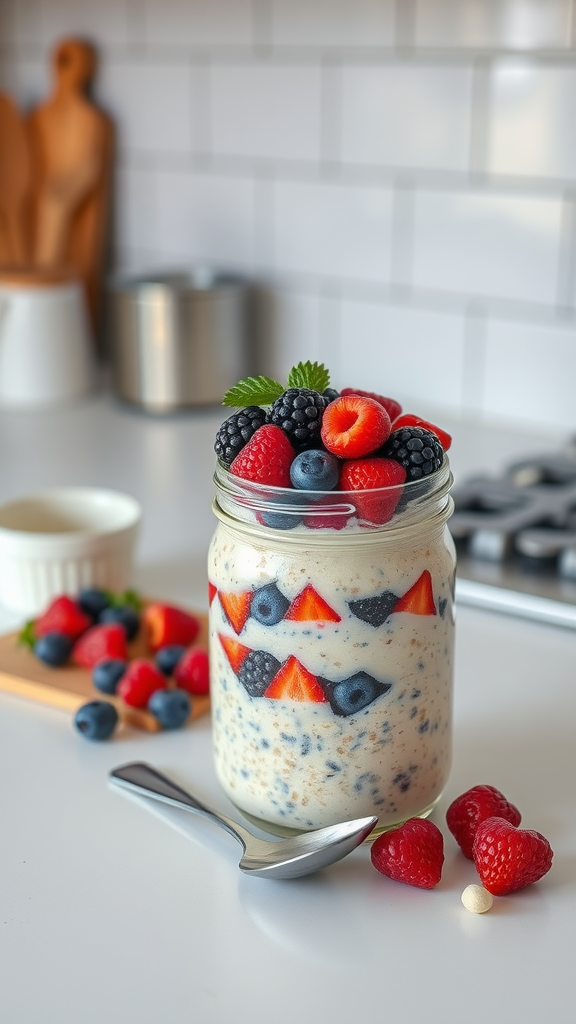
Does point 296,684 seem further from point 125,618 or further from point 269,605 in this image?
point 125,618

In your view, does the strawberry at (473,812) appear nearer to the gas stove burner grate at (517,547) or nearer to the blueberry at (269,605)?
the blueberry at (269,605)

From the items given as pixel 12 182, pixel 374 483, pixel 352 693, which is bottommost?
pixel 352 693

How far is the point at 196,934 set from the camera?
0.62 metres

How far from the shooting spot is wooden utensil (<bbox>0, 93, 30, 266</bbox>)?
1813 millimetres

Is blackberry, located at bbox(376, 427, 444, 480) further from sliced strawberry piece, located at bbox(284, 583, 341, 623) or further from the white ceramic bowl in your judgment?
the white ceramic bowl

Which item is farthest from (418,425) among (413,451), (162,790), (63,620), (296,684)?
(63,620)

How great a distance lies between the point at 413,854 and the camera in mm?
644

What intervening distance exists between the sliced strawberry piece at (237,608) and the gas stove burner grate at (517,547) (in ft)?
1.34

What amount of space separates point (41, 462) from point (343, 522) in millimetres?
901

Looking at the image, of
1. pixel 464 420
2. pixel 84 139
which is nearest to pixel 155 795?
pixel 464 420

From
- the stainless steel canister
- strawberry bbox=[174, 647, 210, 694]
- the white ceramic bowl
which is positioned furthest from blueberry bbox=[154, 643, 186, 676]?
the stainless steel canister

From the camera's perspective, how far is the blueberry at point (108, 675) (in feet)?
2.83

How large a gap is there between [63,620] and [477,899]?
17.0 inches

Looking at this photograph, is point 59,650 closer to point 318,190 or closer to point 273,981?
point 273,981
